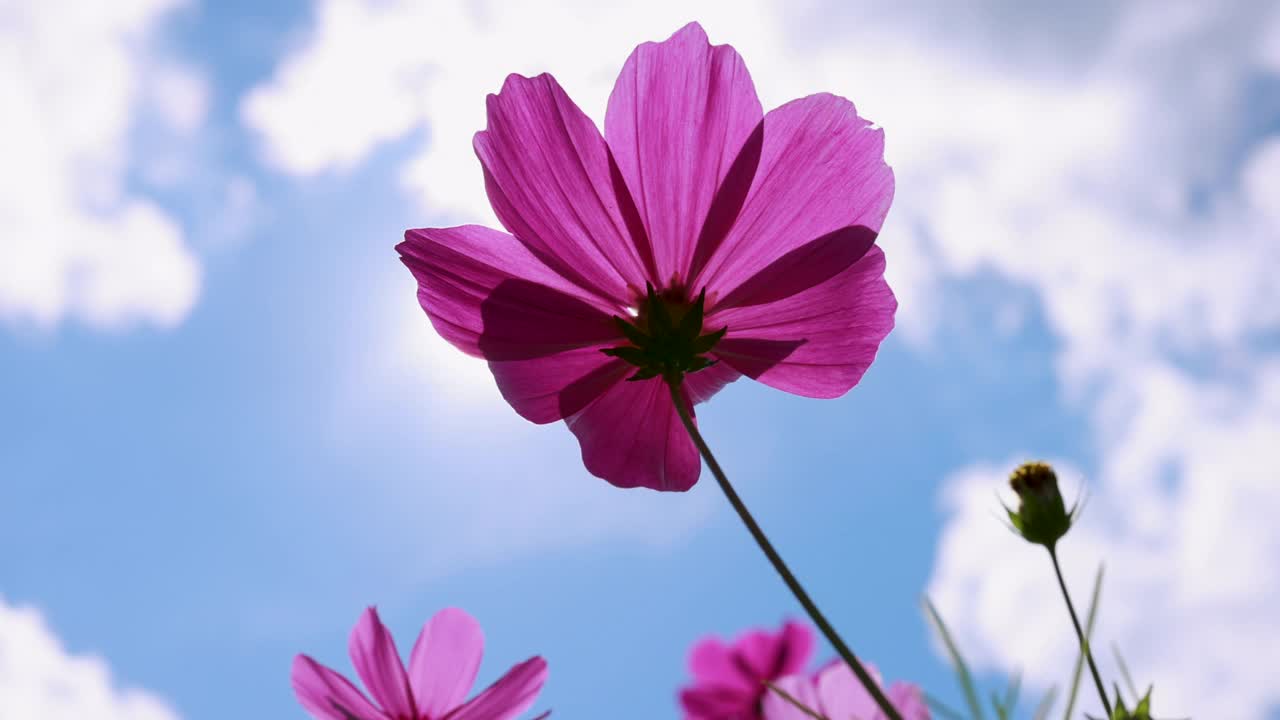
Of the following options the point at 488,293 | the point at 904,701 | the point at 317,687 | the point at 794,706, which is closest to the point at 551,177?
the point at 488,293

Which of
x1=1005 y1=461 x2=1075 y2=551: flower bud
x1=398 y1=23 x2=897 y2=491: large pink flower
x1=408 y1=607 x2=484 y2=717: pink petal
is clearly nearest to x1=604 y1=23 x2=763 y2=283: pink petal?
x1=398 y1=23 x2=897 y2=491: large pink flower

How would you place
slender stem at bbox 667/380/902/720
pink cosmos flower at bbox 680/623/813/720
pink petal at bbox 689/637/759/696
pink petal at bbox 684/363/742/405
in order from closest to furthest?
slender stem at bbox 667/380/902/720 → pink petal at bbox 684/363/742/405 → pink cosmos flower at bbox 680/623/813/720 → pink petal at bbox 689/637/759/696

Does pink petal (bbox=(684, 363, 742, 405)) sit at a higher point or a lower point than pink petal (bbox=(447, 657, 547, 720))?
higher

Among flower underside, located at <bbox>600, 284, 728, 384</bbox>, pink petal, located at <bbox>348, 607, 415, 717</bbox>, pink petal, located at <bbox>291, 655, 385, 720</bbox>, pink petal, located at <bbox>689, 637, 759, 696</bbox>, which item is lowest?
pink petal, located at <bbox>291, 655, 385, 720</bbox>

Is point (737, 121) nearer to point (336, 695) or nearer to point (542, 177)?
point (542, 177)

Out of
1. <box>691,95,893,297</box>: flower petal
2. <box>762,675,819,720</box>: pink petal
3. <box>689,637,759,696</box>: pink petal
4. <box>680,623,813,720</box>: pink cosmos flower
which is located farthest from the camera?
<box>689,637,759,696</box>: pink petal

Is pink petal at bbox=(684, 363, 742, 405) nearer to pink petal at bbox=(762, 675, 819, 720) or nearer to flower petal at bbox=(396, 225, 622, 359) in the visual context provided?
flower petal at bbox=(396, 225, 622, 359)

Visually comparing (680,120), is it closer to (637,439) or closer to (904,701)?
(637,439)

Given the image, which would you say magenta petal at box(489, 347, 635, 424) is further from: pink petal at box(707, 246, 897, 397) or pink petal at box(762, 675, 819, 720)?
pink petal at box(762, 675, 819, 720)

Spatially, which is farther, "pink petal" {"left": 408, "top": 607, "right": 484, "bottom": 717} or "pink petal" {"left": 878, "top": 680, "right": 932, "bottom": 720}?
"pink petal" {"left": 878, "top": 680, "right": 932, "bottom": 720}
